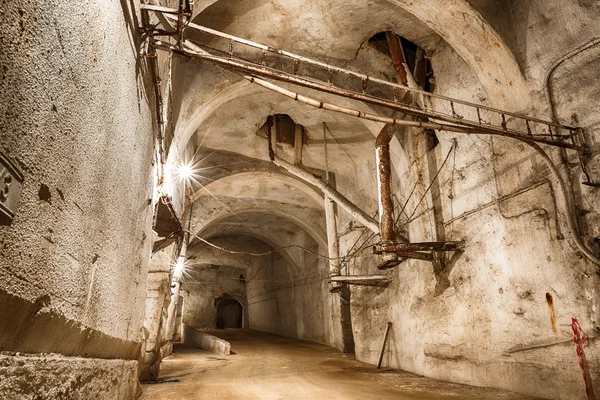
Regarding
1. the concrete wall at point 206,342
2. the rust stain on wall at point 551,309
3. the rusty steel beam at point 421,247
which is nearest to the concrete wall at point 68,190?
the rusty steel beam at point 421,247

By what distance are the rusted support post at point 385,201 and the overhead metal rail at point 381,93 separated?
1110 mm

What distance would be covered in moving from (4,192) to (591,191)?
6.15 meters

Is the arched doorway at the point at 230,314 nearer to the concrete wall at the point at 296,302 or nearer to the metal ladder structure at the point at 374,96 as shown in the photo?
the concrete wall at the point at 296,302

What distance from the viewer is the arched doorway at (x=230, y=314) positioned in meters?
27.9

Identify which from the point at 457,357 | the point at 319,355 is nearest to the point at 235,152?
the point at 319,355

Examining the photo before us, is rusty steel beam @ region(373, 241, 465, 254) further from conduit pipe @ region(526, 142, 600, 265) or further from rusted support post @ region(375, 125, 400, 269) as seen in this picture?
conduit pipe @ region(526, 142, 600, 265)

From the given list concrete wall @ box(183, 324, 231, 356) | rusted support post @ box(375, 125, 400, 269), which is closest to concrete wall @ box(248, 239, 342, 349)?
concrete wall @ box(183, 324, 231, 356)

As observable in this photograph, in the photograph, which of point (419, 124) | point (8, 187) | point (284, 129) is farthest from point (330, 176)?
point (8, 187)

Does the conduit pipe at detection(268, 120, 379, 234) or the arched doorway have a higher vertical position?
the conduit pipe at detection(268, 120, 379, 234)

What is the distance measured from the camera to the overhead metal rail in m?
4.79

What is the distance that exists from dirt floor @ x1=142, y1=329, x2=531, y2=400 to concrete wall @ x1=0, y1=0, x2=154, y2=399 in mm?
2895

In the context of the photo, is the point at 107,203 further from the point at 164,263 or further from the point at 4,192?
the point at 164,263

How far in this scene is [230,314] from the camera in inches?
1126

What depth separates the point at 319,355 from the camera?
12516 mm
